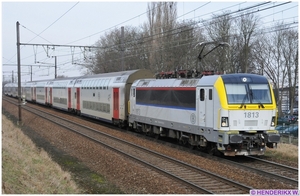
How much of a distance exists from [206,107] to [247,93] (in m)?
1.56

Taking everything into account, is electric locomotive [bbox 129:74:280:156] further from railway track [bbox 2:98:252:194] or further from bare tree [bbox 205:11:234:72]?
bare tree [bbox 205:11:234:72]

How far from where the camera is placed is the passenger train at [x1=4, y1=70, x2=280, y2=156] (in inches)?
541

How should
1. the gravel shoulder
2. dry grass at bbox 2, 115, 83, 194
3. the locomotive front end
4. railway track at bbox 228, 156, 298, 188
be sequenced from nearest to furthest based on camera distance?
dry grass at bbox 2, 115, 83, 194, the gravel shoulder, railway track at bbox 228, 156, 298, 188, the locomotive front end

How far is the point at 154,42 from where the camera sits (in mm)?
46594

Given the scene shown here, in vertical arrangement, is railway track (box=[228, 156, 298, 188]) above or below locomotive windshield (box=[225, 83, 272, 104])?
below

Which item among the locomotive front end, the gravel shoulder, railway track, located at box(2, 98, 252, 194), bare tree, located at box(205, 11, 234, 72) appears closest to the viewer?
railway track, located at box(2, 98, 252, 194)

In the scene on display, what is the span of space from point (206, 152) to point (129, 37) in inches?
1586

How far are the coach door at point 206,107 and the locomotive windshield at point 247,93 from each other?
29.1 inches

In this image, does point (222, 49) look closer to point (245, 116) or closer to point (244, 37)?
point (244, 37)

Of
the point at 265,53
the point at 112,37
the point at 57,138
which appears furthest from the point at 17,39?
the point at 112,37

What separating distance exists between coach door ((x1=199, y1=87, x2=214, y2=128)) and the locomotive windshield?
0.74 meters

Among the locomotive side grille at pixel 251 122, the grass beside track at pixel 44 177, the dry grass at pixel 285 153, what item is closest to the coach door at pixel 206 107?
the locomotive side grille at pixel 251 122

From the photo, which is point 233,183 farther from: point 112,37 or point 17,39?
point 112,37

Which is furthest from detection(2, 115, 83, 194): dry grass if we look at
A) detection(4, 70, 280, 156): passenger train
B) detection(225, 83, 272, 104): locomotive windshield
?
detection(225, 83, 272, 104): locomotive windshield
